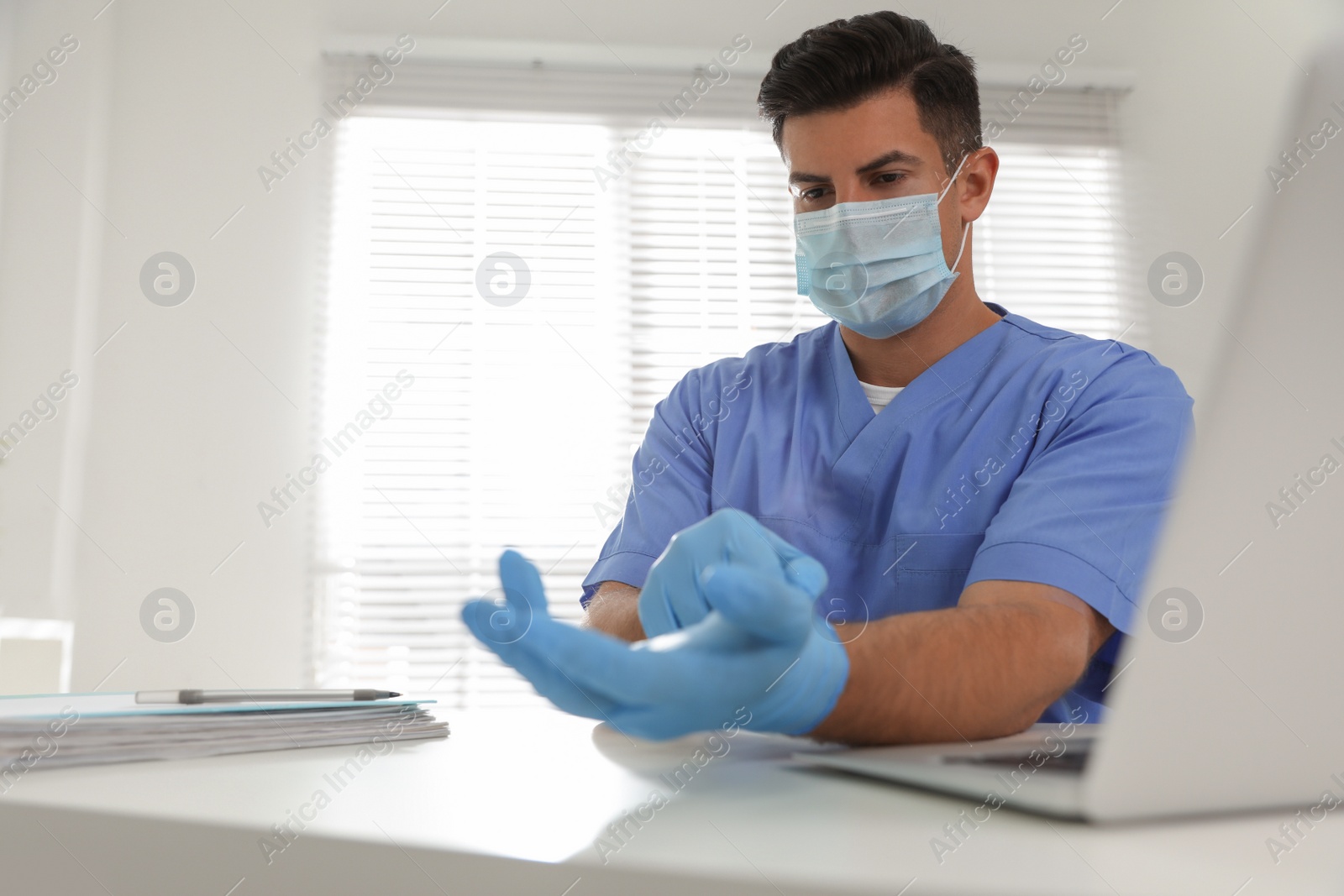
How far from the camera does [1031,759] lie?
400 millimetres

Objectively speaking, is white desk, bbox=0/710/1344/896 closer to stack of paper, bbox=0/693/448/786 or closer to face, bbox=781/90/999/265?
stack of paper, bbox=0/693/448/786

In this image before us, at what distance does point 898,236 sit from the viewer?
3.89 feet

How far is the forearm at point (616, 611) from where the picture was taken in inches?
38.2

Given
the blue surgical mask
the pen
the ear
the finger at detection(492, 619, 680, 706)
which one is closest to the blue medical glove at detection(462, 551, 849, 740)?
the finger at detection(492, 619, 680, 706)

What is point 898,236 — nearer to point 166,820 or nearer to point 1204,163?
point 166,820

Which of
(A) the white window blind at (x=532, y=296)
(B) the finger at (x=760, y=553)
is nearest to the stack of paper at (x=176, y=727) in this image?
(B) the finger at (x=760, y=553)

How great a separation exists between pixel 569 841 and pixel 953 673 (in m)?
0.38

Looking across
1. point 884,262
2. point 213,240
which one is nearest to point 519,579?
point 884,262

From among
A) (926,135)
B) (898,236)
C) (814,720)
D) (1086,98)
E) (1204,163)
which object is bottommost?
(814,720)

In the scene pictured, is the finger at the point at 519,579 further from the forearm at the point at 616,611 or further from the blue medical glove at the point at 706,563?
the forearm at the point at 616,611

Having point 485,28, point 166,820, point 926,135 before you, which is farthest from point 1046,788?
point 485,28

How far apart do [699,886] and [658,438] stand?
3.32ft

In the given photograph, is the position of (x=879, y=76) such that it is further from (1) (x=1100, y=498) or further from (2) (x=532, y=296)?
(2) (x=532, y=296)

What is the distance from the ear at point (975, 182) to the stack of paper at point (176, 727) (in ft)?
3.27
